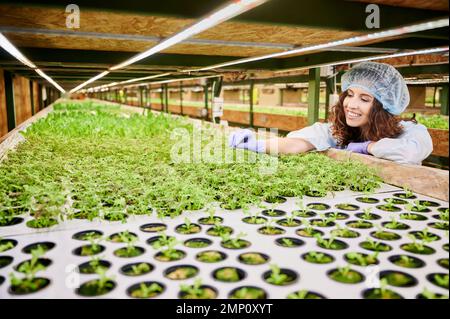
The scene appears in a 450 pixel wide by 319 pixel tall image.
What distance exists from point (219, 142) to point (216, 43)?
138 cm

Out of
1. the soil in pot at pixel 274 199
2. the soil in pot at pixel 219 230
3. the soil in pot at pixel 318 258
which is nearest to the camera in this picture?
the soil in pot at pixel 318 258

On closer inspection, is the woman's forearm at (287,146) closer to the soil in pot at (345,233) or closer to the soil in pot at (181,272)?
the soil in pot at (345,233)

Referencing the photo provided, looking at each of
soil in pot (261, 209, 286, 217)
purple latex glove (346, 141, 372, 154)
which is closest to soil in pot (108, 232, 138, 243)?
soil in pot (261, 209, 286, 217)

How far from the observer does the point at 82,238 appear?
4.58 feet

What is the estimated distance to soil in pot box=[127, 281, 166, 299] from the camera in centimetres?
101

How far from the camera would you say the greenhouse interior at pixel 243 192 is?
1.11m

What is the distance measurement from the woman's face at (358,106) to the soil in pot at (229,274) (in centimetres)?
214

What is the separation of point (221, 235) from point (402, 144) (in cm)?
Result: 166

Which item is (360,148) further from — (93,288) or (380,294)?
(93,288)

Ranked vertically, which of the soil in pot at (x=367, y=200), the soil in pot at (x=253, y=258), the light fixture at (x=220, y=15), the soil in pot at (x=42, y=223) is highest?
the light fixture at (x=220, y=15)

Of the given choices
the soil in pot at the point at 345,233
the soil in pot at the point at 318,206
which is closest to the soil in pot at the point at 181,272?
the soil in pot at the point at 345,233
